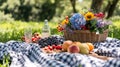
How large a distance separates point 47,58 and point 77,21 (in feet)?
5.43

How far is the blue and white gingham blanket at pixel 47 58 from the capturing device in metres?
5.48

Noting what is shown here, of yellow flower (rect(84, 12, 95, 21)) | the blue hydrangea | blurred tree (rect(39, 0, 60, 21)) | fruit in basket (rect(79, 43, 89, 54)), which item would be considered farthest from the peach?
blurred tree (rect(39, 0, 60, 21))

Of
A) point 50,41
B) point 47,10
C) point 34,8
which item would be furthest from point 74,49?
point 47,10

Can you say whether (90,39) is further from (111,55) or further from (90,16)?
(111,55)

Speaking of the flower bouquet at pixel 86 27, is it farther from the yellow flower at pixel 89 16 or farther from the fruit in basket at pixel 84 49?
the fruit in basket at pixel 84 49

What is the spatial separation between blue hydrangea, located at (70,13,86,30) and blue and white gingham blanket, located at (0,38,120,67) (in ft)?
2.88

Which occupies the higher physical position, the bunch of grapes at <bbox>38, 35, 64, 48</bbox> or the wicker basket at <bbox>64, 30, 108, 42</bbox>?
the wicker basket at <bbox>64, 30, 108, 42</bbox>

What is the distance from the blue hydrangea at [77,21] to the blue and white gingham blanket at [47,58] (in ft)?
2.88

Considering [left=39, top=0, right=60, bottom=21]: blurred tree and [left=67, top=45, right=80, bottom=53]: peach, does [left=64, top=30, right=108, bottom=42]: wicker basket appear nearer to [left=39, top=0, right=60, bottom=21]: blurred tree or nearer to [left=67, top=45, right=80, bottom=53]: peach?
[left=67, top=45, right=80, bottom=53]: peach

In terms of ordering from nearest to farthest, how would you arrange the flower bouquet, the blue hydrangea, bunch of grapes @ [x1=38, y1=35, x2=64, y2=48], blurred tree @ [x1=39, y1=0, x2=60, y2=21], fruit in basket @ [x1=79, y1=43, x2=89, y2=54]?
1. fruit in basket @ [x1=79, y1=43, x2=89, y2=54]
2. the blue hydrangea
3. the flower bouquet
4. bunch of grapes @ [x1=38, y1=35, x2=64, y2=48]
5. blurred tree @ [x1=39, y1=0, x2=60, y2=21]

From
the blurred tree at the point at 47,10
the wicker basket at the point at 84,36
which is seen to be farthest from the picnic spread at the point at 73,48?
the blurred tree at the point at 47,10

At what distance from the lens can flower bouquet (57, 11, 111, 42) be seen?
298 inches

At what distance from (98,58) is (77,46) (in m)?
0.46

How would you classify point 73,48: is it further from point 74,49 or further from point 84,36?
point 84,36
